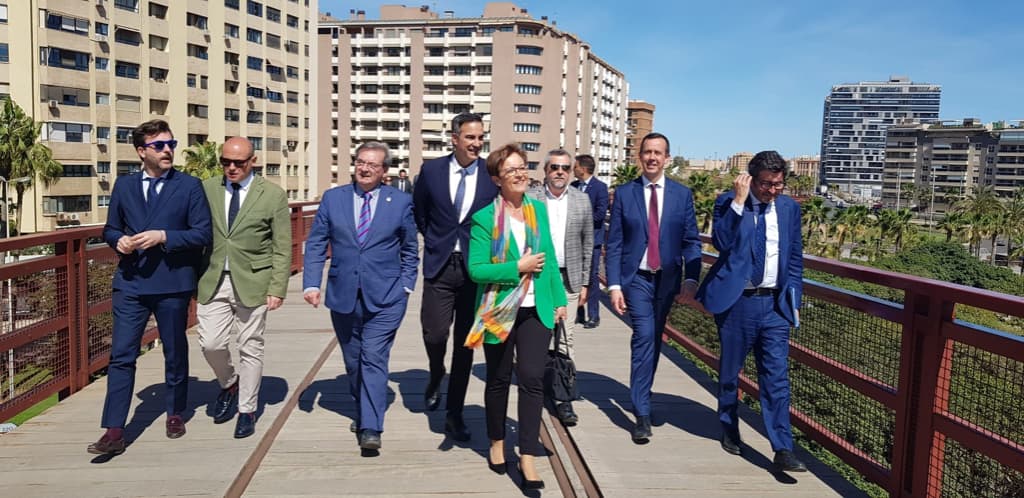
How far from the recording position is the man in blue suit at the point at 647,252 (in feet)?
14.8

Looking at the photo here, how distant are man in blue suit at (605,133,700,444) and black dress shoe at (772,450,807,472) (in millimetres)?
810

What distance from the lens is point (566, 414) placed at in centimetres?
483

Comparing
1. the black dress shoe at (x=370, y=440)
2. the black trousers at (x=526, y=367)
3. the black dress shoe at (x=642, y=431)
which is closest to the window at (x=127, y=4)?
the black dress shoe at (x=370, y=440)

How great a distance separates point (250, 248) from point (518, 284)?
1.71 m

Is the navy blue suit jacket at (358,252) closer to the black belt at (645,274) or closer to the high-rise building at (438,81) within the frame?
the black belt at (645,274)

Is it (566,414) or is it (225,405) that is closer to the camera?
(225,405)

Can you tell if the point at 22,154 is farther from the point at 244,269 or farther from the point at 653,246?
the point at 653,246

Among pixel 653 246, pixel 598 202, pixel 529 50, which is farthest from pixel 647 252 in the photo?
pixel 529 50

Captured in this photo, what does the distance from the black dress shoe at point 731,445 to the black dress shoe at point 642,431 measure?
425 millimetres

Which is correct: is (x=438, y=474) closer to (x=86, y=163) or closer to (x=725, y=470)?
(x=725, y=470)

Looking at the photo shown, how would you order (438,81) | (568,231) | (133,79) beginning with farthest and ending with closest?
(438,81), (133,79), (568,231)

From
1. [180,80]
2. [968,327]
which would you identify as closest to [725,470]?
[968,327]

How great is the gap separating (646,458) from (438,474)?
1119mm

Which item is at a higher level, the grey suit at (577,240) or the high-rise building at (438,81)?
the high-rise building at (438,81)
